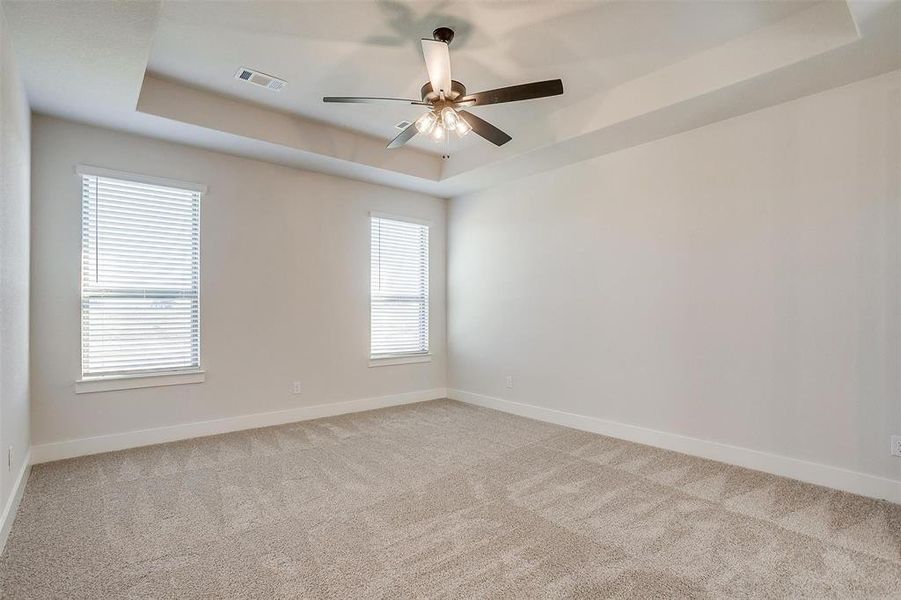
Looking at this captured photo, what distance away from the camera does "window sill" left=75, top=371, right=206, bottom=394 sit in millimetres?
3750

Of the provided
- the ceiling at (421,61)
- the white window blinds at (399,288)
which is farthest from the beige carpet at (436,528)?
the ceiling at (421,61)

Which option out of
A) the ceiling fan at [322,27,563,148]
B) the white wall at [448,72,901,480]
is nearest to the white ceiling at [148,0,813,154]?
the ceiling fan at [322,27,563,148]

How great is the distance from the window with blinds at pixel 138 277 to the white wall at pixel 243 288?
8cm

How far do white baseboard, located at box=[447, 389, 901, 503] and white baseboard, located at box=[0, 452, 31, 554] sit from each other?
13.5ft

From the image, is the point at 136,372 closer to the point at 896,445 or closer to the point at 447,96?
the point at 447,96

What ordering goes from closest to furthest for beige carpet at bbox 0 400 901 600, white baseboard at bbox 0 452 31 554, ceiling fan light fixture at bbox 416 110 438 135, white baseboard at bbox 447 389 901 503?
beige carpet at bbox 0 400 901 600, white baseboard at bbox 0 452 31 554, white baseboard at bbox 447 389 901 503, ceiling fan light fixture at bbox 416 110 438 135

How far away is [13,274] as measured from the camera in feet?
8.95

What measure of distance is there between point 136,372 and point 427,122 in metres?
3.23

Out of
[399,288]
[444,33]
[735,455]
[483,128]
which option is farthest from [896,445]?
[399,288]

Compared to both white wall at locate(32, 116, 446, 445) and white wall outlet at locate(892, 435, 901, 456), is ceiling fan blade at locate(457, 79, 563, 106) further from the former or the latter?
white wall outlet at locate(892, 435, 901, 456)

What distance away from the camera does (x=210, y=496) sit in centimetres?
295

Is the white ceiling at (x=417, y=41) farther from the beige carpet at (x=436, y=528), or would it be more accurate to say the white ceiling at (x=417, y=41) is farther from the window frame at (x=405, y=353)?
the beige carpet at (x=436, y=528)

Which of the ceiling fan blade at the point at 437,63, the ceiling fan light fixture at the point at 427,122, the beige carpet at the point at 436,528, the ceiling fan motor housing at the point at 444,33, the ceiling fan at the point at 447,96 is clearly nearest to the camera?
the beige carpet at the point at 436,528

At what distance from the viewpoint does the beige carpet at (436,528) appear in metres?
2.03
